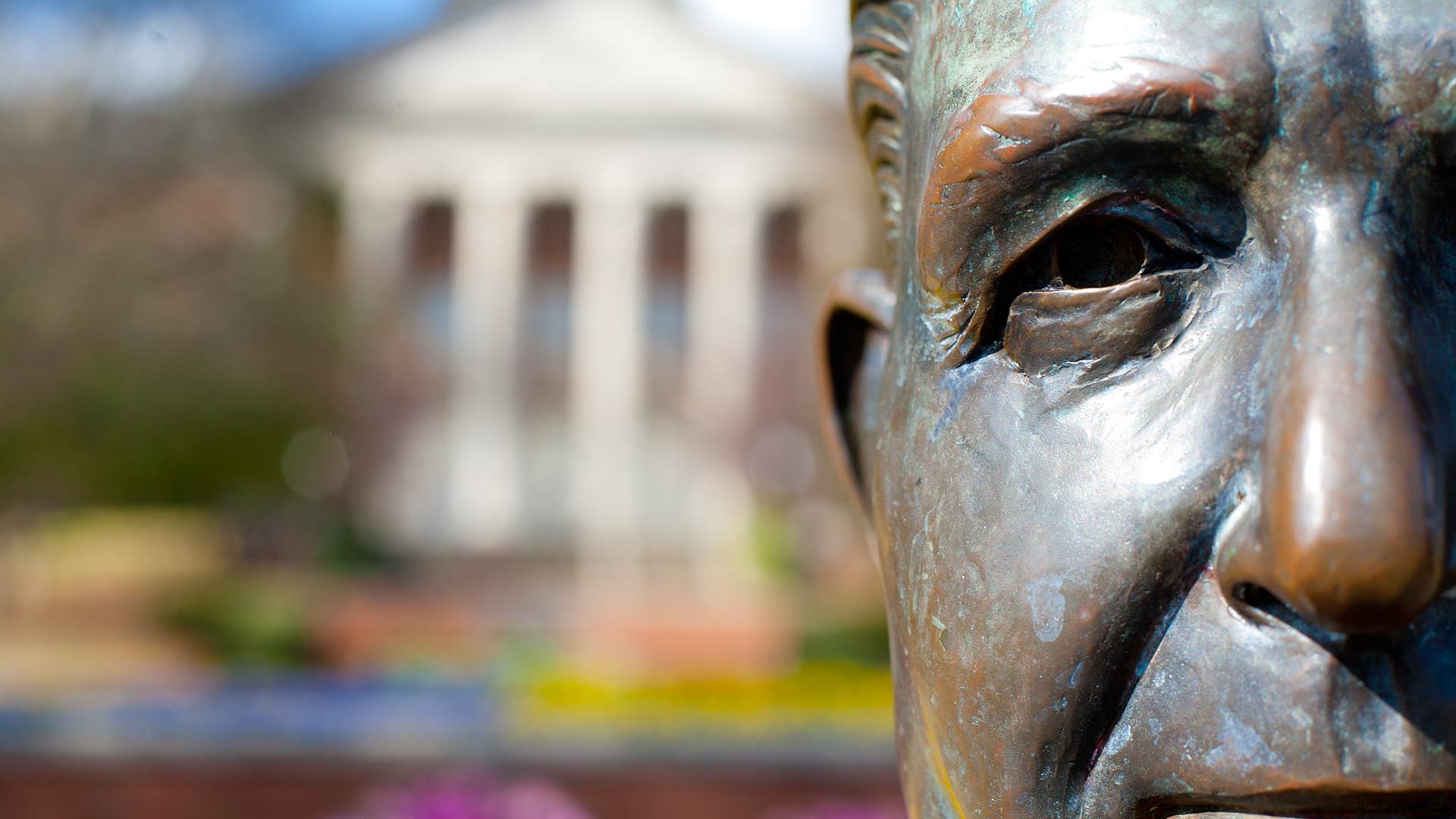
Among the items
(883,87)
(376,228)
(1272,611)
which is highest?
(376,228)

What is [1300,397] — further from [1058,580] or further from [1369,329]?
[1058,580]

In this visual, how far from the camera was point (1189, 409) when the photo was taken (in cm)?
100

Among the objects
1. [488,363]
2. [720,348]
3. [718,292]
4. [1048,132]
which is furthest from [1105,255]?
[488,363]

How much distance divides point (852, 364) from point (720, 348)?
112ft

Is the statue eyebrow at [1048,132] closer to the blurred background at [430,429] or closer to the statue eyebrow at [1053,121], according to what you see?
the statue eyebrow at [1053,121]

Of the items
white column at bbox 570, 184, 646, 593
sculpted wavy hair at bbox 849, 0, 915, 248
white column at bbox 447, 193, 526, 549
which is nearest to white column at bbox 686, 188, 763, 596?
white column at bbox 570, 184, 646, 593

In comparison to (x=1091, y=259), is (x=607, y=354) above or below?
above

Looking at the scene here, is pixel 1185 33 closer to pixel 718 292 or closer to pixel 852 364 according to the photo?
pixel 852 364

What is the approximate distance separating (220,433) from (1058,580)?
62.4 ft

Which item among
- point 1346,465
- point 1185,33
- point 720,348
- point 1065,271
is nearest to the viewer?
point 1346,465

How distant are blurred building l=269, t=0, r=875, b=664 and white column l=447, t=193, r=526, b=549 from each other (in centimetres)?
6

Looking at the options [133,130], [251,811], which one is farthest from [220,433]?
[251,811]

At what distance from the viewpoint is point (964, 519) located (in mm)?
1110

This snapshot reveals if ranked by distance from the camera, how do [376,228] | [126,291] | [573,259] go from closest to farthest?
[126,291]
[376,228]
[573,259]
